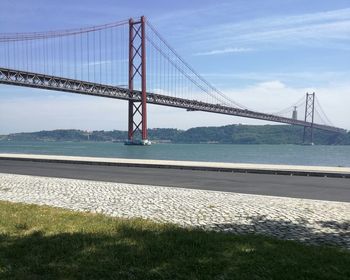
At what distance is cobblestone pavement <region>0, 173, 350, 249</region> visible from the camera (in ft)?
22.3

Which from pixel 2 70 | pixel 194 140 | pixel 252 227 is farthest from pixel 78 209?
pixel 194 140

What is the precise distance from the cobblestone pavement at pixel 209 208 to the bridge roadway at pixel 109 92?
46.4 metres

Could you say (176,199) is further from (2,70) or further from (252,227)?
(2,70)

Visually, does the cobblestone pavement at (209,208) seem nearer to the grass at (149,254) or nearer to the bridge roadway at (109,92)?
the grass at (149,254)

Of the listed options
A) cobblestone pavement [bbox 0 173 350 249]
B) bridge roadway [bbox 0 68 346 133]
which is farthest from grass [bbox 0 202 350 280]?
bridge roadway [bbox 0 68 346 133]

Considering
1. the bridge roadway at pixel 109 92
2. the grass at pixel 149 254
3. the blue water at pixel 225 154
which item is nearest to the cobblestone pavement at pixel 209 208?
the grass at pixel 149 254

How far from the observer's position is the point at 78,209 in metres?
8.52

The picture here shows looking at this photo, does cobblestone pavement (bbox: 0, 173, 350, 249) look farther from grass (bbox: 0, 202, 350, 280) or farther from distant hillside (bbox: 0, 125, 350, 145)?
distant hillside (bbox: 0, 125, 350, 145)

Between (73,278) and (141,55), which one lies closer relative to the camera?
(73,278)

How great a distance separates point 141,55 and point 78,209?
2657 inches

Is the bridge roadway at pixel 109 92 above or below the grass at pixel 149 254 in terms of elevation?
above

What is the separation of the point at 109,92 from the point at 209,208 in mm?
58511

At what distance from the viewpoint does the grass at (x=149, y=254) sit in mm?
4242

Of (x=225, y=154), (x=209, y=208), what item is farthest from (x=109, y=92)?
(x=209, y=208)
